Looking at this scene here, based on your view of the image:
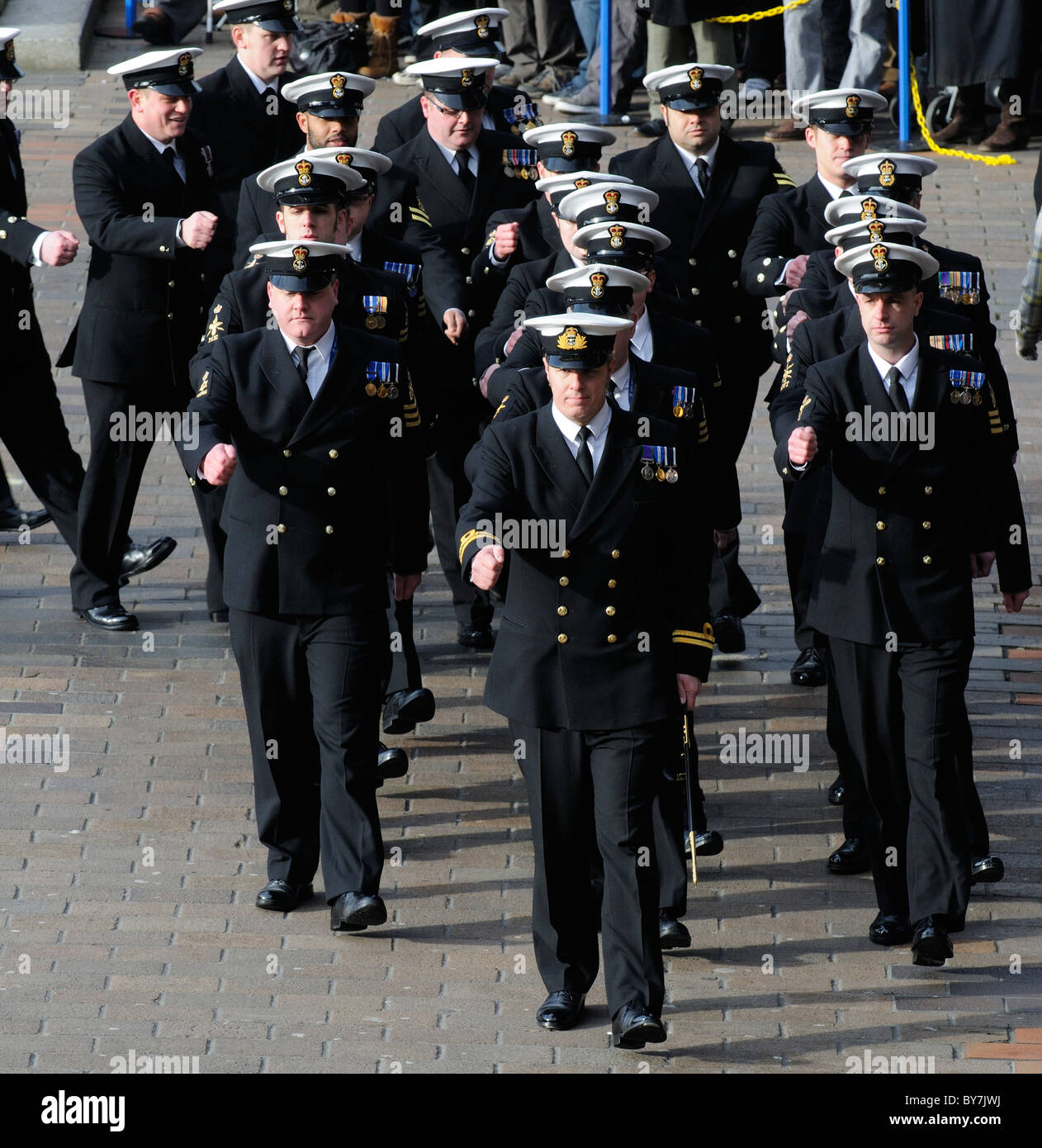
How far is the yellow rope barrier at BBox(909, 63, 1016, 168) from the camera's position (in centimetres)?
1439

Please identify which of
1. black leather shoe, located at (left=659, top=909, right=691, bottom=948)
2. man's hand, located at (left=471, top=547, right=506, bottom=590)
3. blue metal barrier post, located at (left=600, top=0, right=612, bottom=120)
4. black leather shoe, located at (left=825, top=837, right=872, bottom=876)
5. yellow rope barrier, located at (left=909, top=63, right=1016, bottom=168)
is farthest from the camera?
blue metal barrier post, located at (left=600, top=0, right=612, bottom=120)

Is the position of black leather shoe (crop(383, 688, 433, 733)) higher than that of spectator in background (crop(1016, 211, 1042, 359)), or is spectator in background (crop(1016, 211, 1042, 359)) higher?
spectator in background (crop(1016, 211, 1042, 359))

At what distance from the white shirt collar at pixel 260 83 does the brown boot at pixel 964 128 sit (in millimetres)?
6282

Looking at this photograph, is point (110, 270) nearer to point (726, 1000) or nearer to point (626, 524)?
point (626, 524)

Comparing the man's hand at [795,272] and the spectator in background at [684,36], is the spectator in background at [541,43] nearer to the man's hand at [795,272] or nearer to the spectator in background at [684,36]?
the spectator in background at [684,36]

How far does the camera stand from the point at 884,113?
1533 cm

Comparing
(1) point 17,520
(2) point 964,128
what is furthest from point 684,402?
(2) point 964,128

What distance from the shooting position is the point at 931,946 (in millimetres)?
6820

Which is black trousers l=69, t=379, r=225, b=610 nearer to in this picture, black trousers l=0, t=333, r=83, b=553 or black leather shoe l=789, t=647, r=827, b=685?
black trousers l=0, t=333, r=83, b=553

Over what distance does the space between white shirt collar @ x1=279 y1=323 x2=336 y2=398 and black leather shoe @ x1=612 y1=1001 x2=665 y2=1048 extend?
2187 millimetres

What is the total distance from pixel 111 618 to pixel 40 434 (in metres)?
0.95

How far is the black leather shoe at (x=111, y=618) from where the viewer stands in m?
9.30

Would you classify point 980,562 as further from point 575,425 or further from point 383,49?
point 383,49

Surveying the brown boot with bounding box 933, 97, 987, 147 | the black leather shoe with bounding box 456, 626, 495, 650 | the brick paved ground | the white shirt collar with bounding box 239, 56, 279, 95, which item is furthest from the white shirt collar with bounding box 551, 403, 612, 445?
the brown boot with bounding box 933, 97, 987, 147
